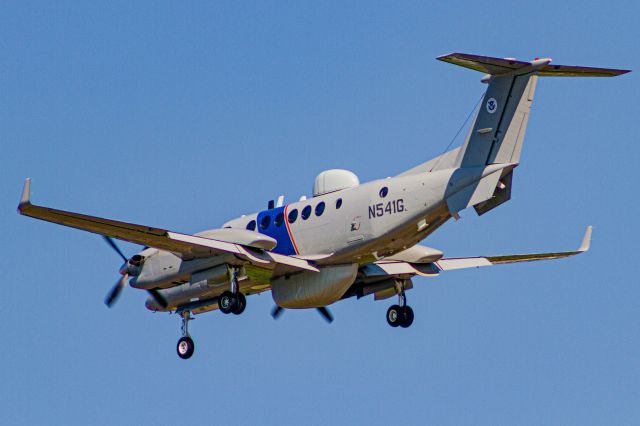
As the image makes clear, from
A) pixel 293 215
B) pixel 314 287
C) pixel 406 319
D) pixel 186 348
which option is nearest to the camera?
pixel 314 287

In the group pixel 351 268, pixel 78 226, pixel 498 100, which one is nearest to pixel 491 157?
pixel 498 100

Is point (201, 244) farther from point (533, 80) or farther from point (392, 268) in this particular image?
point (533, 80)

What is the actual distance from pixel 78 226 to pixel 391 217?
1022cm

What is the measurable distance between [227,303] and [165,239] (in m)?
3.02

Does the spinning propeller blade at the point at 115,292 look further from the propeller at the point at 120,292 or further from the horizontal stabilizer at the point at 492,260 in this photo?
the horizontal stabilizer at the point at 492,260

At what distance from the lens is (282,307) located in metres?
49.9

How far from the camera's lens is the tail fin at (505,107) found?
4353 centimetres

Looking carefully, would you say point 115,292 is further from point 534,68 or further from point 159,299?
point 534,68

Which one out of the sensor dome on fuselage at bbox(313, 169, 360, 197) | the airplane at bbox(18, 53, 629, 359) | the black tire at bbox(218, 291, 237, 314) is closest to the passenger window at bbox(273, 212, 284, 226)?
the airplane at bbox(18, 53, 629, 359)

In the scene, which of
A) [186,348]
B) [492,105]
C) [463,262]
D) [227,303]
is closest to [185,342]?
[186,348]

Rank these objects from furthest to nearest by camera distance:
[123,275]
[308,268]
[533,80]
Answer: [123,275] → [308,268] → [533,80]

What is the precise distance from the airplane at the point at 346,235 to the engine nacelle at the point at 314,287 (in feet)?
0.11

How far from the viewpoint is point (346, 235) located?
4694cm

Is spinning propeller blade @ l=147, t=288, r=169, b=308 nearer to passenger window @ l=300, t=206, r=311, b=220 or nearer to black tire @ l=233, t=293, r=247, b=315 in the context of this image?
black tire @ l=233, t=293, r=247, b=315
